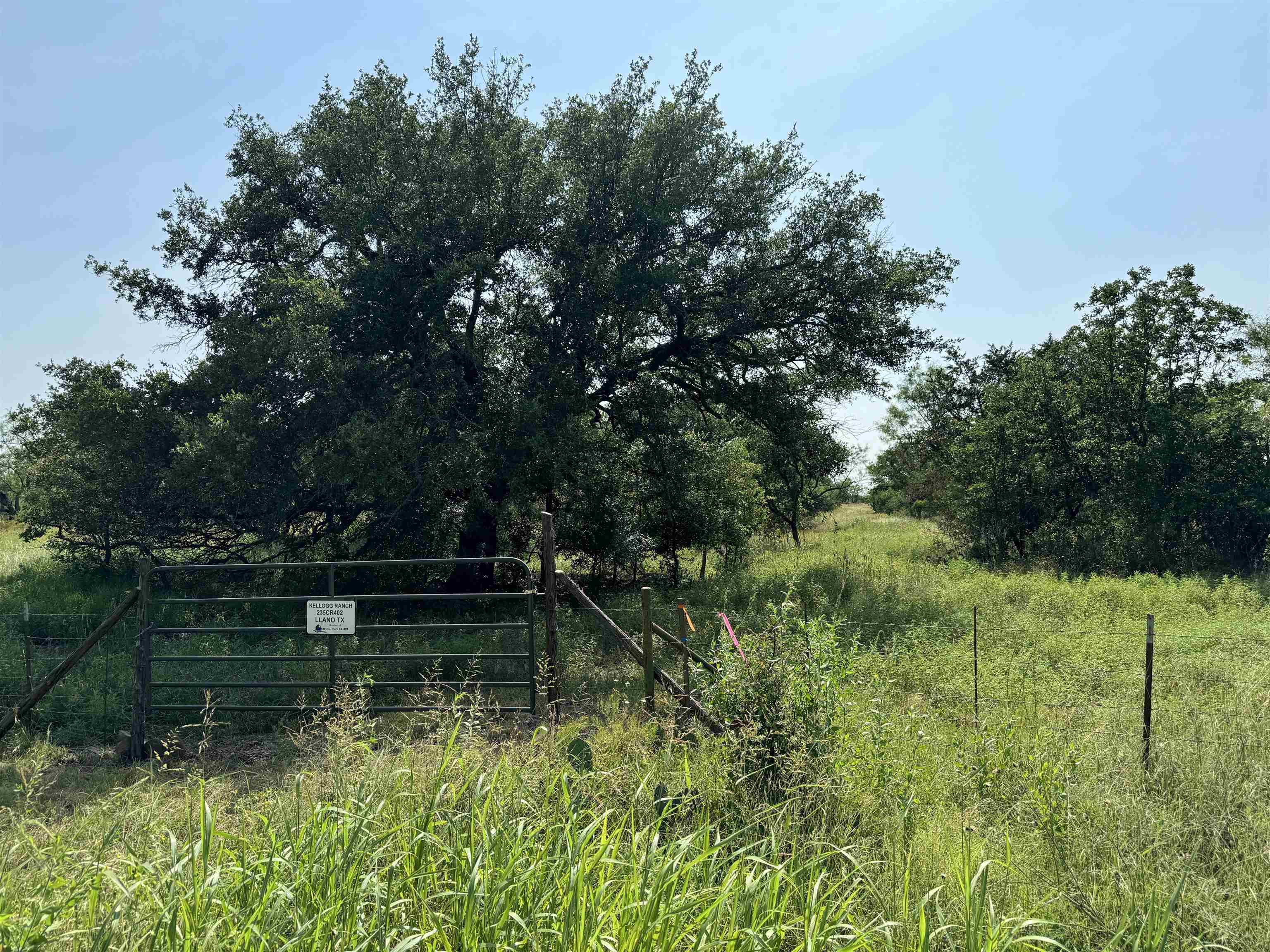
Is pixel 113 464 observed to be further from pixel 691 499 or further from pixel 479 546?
pixel 691 499

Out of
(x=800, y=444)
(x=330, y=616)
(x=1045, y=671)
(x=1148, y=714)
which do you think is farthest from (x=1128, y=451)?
(x=330, y=616)

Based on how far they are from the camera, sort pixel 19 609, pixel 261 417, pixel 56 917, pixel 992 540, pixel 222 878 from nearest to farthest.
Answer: pixel 56 917
pixel 222 878
pixel 261 417
pixel 19 609
pixel 992 540

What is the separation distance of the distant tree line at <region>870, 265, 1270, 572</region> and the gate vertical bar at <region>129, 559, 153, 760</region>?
21.9m

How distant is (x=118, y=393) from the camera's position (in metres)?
15.0

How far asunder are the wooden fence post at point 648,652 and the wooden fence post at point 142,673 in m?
4.84

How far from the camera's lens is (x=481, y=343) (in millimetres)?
15516

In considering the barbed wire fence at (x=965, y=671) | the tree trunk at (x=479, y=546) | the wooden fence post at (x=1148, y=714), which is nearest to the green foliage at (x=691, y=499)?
the tree trunk at (x=479, y=546)

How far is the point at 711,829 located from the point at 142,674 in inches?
254

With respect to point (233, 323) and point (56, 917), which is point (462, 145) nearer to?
point (233, 323)

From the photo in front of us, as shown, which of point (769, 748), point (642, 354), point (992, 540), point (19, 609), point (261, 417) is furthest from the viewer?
point (992, 540)

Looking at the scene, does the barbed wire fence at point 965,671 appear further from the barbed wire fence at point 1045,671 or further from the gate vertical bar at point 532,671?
the gate vertical bar at point 532,671

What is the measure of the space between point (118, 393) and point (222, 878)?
48.2 ft

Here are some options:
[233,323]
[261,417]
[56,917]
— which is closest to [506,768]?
Answer: [56,917]

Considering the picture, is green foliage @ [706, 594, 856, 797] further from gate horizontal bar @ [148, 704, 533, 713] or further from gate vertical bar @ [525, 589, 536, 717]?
gate vertical bar @ [525, 589, 536, 717]
